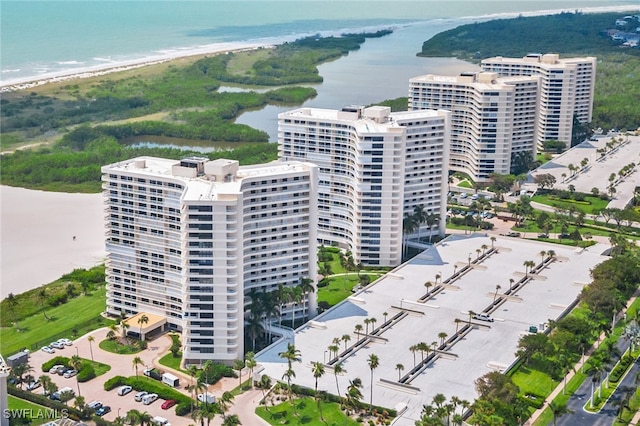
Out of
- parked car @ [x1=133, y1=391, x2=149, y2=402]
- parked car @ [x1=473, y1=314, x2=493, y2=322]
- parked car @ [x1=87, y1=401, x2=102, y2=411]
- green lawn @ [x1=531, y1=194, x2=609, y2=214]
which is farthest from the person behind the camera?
green lawn @ [x1=531, y1=194, x2=609, y2=214]

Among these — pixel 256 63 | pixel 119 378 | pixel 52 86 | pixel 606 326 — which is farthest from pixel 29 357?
pixel 256 63

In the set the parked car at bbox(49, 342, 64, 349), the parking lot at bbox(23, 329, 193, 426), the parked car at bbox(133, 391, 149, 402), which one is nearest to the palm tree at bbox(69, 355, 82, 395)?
the parking lot at bbox(23, 329, 193, 426)

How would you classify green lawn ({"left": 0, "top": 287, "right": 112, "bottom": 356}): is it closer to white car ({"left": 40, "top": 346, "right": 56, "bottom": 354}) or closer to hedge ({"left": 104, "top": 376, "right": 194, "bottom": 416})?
white car ({"left": 40, "top": 346, "right": 56, "bottom": 354})

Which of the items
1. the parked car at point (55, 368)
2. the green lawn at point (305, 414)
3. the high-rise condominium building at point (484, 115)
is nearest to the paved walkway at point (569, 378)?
the green lawn at point (305, 414)

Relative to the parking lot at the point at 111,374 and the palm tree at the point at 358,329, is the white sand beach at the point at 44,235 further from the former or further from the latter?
the palm tree at the point at 358,329

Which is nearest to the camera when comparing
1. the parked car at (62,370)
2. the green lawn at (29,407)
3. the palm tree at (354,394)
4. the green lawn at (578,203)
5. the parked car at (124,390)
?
the green lawn at (29,407)

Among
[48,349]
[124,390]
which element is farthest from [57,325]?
[124,390]

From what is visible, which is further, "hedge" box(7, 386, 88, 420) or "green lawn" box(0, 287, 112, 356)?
"green lawn" box(0, 287, 112, 356)
